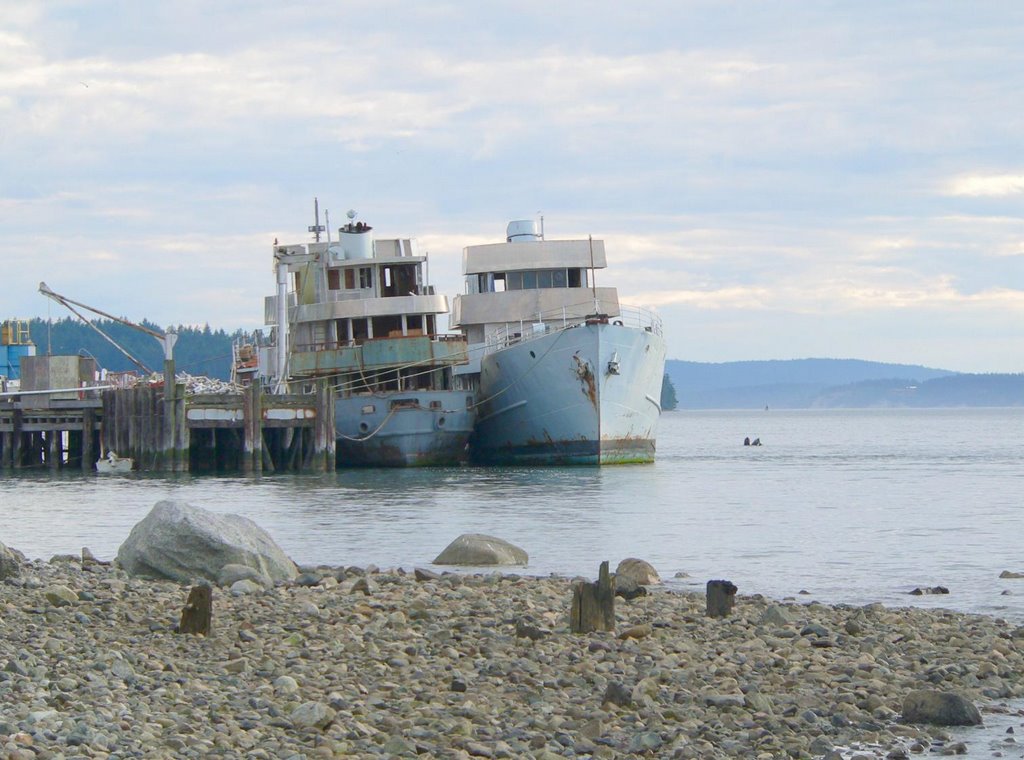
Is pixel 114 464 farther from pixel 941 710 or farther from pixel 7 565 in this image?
pixel 941 710

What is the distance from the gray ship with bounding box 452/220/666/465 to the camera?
152 feet

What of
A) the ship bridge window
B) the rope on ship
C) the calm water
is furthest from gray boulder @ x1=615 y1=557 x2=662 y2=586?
the ship bridge window

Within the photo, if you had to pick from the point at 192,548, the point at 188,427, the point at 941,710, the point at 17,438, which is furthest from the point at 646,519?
the point at 17,438

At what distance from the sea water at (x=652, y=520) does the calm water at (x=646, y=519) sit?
51mm

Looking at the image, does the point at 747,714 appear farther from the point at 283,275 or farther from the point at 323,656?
the point at 283,275

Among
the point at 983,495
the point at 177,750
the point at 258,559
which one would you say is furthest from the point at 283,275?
the point at 177,750

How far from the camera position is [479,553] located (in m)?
20.9

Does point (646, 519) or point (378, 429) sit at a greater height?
point (378, 429)

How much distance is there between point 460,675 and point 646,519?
63.9 ft

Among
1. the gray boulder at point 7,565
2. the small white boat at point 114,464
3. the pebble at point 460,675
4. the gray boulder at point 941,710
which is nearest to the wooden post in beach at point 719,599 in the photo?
the pebble at point 460,675

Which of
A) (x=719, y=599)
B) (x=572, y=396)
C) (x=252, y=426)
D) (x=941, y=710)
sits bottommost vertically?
(x=941, y=710)

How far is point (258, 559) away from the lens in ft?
55.8

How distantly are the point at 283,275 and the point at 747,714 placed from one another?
1661 inches

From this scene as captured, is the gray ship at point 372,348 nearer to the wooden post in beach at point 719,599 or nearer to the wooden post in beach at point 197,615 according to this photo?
the wooden post in beach at point 719,599
